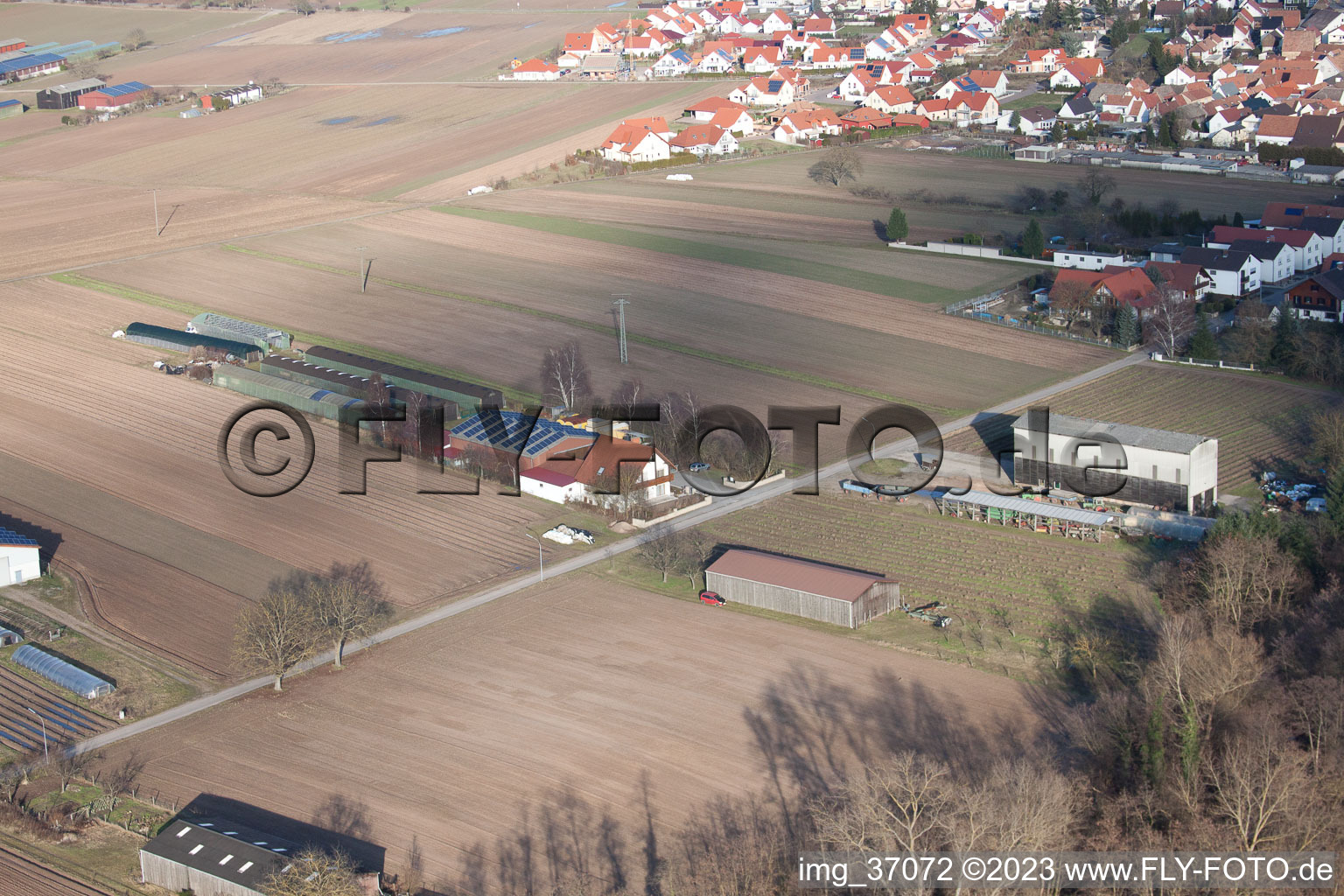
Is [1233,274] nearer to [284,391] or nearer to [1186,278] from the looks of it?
[1186,278]

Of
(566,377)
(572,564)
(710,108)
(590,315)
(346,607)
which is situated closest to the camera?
(346,607)

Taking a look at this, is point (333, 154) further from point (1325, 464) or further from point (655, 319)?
point (1325, 464)

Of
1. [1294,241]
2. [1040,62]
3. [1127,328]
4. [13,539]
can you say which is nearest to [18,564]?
[13,539]

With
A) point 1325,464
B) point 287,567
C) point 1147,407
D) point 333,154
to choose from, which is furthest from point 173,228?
point 1325,464

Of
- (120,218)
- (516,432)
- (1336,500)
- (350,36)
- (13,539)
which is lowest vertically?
(13,539)

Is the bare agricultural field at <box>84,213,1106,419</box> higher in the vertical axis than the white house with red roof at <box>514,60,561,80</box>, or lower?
lower

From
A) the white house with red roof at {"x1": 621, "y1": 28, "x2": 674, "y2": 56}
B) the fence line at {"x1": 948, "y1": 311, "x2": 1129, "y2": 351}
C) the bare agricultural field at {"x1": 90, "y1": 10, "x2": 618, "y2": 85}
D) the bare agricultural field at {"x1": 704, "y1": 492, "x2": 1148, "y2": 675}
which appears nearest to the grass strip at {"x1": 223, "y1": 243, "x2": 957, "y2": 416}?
the bare agricultural field at {"x1": 704, "y1": 492, "x2": 1148, "y2": 675}

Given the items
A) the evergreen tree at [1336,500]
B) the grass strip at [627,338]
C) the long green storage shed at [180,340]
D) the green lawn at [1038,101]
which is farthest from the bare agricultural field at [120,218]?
the evergreen tree at [1336,500]

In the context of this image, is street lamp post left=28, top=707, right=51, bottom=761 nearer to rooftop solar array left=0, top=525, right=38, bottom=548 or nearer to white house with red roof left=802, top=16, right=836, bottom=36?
rooftop solar array left=0, top=525, right=38, bottom=548
